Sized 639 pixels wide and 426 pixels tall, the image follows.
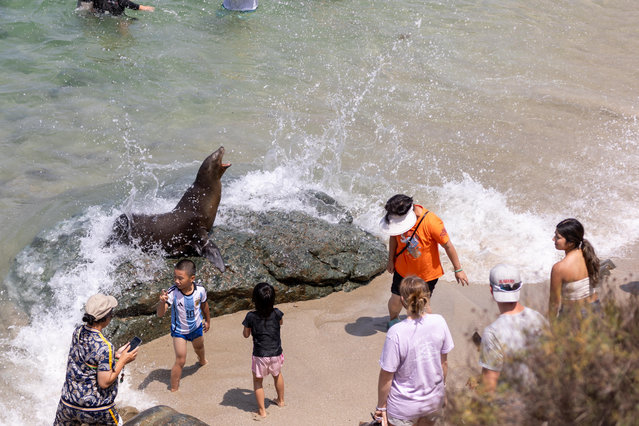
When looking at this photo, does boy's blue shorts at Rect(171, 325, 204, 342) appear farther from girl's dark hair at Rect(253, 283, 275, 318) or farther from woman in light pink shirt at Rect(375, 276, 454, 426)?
woman in light pink shirt at Rect(375, 276, 454, 426)

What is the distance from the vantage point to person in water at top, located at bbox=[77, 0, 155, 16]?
15.0m

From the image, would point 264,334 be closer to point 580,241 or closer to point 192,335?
point 192,335

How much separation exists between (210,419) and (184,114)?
23.9 ft

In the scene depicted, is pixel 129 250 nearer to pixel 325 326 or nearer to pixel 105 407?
pixel 325 326

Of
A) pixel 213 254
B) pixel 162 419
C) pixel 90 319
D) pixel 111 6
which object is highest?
pixel 90 319

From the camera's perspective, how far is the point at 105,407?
4250 mm

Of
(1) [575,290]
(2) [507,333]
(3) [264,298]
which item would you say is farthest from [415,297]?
(1) [575,290]

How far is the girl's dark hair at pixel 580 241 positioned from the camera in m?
4.93

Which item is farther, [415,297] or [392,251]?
[392,251]

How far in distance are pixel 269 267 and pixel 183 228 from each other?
105cm

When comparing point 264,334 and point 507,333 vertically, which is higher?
point 507,333

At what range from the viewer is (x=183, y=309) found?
214 inches

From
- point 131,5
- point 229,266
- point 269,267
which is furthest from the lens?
point 131,5

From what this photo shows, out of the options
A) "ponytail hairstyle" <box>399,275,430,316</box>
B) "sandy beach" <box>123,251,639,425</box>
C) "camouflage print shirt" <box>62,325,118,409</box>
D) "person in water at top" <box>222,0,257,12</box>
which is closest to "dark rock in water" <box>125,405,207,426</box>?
"camouflage print shirt" <box>62,325,118,409</box>
